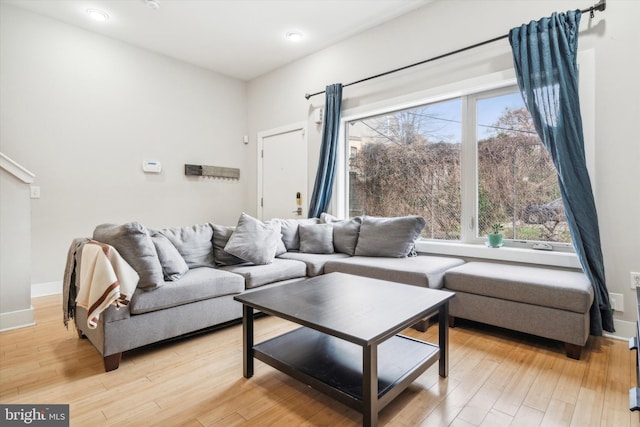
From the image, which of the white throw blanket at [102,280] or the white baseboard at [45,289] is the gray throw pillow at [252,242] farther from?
the white baseboard at [45,289]

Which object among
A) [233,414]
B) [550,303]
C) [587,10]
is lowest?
[233,414]

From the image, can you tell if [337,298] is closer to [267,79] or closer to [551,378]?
[551,378]

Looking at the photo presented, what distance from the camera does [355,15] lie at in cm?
356

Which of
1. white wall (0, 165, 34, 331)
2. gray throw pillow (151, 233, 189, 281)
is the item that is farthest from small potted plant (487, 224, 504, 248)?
white wall (0, 165, 34, 331)

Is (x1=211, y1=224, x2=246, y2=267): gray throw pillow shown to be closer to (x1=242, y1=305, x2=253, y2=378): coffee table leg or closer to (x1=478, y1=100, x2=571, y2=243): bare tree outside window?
(x1=242, y1=305, x2=253, y2=378): coffee table leg

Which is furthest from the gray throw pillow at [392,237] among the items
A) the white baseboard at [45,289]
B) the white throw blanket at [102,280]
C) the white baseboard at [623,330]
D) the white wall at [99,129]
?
the white baseboard at [45,289]

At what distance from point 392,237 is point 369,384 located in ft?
6.57

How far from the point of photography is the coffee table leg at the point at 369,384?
1306 millimetres

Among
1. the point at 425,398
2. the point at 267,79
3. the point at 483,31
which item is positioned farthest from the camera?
the point at 267,79

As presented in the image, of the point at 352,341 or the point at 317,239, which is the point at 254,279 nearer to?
the point at 317,239

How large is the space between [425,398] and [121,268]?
6.07ft

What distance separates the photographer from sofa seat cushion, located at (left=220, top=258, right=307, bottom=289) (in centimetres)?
270

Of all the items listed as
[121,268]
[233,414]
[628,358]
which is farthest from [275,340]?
[628,358]

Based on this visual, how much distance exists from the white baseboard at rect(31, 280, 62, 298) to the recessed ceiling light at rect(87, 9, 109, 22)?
2957 millimetres
